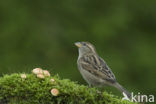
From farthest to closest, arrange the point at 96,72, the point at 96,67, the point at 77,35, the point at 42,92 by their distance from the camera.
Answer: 1. the point at 77,35
2. the point at 96,67
3. the point at 96,72
4. the point at 42,92

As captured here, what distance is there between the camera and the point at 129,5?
1362 centimetres

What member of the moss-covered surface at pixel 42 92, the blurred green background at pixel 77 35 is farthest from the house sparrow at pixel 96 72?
the blurred green background at pixel 77 35

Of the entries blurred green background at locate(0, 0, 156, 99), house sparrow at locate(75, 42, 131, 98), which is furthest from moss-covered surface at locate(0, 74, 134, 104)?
blurred green background at locate(0, 0, 156, 99)

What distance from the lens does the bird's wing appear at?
784 cm

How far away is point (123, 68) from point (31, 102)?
20.6 feet

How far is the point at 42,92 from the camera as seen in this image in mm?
6316

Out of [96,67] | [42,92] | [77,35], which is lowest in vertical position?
[42,92]

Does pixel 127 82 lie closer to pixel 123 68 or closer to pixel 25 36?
pixel 123 68

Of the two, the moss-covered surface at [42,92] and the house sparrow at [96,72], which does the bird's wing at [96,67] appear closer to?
the house sparrow at [96,72]

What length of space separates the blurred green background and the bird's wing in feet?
11.6

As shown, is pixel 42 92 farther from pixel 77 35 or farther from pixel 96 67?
pixel 77 35

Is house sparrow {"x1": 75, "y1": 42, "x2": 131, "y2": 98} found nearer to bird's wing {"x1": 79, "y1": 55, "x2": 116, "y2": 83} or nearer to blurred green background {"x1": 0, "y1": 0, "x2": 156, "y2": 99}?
bird's wing {"x1": 79, "y1": 55, "x2": 116, "y2": 83}

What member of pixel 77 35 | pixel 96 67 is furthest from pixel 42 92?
pixel 77 35

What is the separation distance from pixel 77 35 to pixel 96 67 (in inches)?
195
